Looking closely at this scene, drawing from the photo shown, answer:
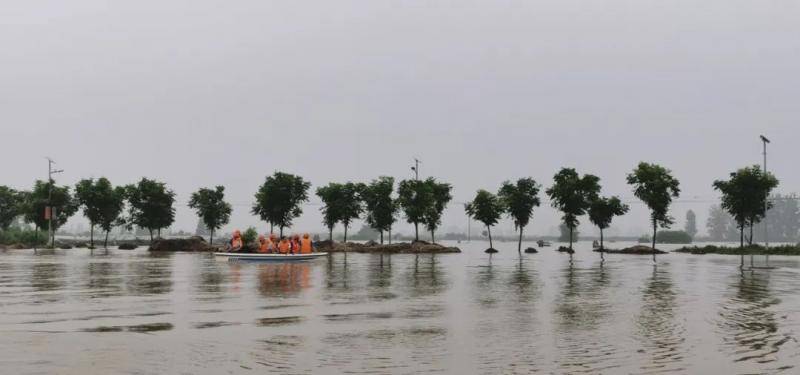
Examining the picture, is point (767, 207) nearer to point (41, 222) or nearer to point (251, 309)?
point (251, 309)

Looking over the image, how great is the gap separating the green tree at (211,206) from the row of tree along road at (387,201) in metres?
0.15

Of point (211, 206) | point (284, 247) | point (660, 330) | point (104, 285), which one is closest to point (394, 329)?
point (660, 330)

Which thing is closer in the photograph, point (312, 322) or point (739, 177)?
point (312, 322)

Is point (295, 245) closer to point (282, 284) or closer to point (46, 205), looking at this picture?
point (282, 284)

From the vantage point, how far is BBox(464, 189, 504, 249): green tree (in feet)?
293

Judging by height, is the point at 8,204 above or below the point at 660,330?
above

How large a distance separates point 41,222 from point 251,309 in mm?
94399

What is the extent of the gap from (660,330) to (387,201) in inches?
3020

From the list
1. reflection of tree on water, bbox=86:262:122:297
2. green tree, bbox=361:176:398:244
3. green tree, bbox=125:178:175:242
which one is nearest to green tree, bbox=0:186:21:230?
green tree, bbox=125:178:175:242

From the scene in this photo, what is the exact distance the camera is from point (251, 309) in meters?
18.5

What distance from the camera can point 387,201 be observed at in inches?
3585

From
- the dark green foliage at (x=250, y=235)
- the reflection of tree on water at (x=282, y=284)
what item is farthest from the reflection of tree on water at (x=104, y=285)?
the dark green foliage at (x=250, y=235)

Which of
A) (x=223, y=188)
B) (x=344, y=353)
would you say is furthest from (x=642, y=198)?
(x=344, y=353)

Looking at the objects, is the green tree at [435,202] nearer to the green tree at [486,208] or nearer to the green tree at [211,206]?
the green tree at [486,208]
